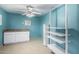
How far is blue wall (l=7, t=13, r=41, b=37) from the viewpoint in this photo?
7.43 ft

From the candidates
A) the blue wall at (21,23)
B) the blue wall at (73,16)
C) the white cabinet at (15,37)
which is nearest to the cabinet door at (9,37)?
the white cabinet at (15,37)

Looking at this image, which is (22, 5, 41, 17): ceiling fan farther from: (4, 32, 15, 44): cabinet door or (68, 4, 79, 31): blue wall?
(68, 4, 79, 31): blue wall

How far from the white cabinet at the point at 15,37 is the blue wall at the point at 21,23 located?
14cm

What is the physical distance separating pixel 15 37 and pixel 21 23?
33cm

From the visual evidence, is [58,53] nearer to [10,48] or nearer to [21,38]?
[21,38]

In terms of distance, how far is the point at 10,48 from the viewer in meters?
2.26

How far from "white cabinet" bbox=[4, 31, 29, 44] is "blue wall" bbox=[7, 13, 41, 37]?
0.14 metres

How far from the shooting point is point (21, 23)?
2.31m

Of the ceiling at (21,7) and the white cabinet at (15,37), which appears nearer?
the ceiling at (21,7)

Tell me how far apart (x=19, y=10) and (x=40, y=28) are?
0.57 metres

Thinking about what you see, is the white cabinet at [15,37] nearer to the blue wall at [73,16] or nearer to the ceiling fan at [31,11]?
the ceiling fan at [31,11]

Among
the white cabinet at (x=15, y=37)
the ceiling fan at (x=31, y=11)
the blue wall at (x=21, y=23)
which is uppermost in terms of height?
the ceiling fan at (x=31, y=11)

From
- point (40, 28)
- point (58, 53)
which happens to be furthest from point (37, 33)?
point (58, 53)

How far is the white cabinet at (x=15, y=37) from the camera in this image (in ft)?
7.51
